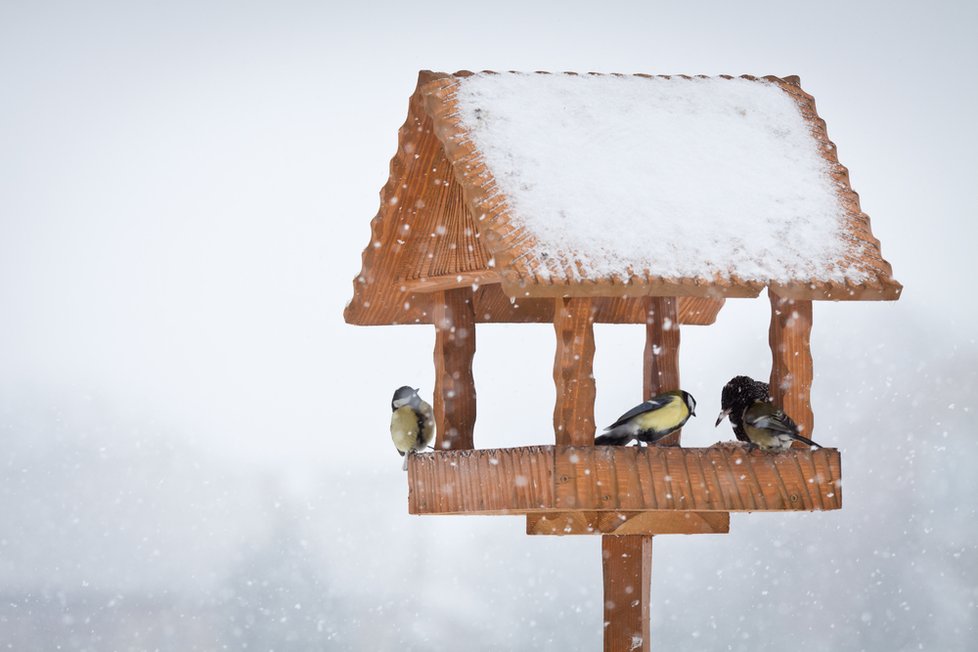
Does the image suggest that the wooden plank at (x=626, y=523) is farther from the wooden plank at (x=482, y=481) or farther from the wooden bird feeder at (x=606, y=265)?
the wooden plank at (x=482, y=481)

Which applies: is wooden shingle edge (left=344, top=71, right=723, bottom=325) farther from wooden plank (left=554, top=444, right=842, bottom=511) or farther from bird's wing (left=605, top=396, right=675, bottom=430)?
wooden plank (left=554, top=444, right=842, bottom=511)

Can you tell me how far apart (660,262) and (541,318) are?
1.81m

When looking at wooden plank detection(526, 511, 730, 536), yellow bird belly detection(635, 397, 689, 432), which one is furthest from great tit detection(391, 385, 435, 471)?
yellow bird belly detection(635, 397, 689, 432)

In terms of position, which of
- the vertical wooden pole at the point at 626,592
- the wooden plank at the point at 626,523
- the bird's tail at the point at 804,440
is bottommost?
the vertical wooden pole at the point at 626,592

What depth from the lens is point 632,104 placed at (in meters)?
5.90

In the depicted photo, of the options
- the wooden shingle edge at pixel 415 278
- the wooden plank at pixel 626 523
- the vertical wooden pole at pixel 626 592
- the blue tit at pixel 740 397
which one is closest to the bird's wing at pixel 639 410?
the blue tit at pixel 740 397

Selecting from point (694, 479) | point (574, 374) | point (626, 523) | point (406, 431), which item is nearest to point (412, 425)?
point (406, 431)

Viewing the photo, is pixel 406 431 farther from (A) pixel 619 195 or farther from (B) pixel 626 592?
(B) pixel 626 592

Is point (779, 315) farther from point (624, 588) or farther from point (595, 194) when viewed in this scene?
point (624, 588)

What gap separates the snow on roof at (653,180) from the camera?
16.9ft

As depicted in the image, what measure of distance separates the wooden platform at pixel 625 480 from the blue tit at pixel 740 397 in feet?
0.46

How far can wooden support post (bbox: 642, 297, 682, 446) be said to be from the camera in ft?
19.6

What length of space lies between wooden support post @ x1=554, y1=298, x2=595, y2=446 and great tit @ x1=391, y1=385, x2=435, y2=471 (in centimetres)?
57

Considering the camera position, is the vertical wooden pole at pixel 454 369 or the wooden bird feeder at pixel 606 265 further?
the vertical wooden pole at pixel 454 369
